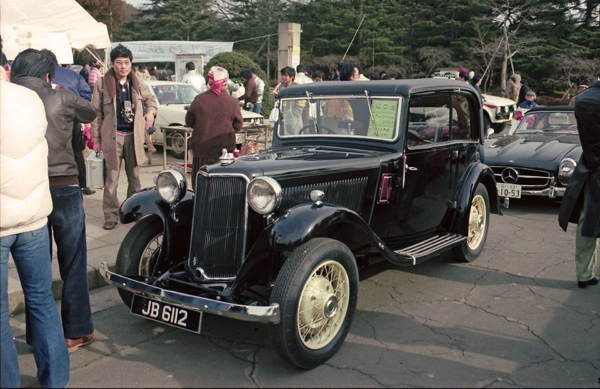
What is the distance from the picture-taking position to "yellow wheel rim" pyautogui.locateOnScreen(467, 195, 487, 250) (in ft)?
17.6

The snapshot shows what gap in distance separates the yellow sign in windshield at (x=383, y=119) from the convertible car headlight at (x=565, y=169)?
13.5ft

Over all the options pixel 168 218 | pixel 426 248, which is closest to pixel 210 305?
pixel 168 218

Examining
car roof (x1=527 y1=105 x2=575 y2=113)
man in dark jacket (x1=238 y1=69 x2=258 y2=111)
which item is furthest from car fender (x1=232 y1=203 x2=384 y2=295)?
man in dark jacket (x1=238 y1=69 x2=258 y2=111)

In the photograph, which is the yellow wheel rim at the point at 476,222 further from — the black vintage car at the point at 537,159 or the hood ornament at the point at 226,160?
the hood ornament at the point at 226,160

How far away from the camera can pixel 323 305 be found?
325 centimetres

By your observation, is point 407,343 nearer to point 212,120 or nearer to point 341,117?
point 341,117

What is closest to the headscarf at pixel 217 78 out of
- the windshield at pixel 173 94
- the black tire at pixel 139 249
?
the black tire at pixel 139 249

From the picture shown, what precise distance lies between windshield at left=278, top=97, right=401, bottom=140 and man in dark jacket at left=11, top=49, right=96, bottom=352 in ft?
6.52

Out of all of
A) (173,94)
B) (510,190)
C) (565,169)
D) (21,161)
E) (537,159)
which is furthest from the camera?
(173,94)

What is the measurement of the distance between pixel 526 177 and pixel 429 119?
11.9ft

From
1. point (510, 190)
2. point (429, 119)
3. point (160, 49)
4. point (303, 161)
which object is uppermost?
point (160, 49)

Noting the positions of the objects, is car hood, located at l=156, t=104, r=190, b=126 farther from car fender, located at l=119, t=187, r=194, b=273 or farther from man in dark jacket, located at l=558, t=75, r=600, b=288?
man in dark jacket, located at l=558, t=75, r=600, b=288

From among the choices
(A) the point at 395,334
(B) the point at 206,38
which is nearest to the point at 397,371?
(A) the point at 395,334

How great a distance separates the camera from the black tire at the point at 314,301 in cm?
297
